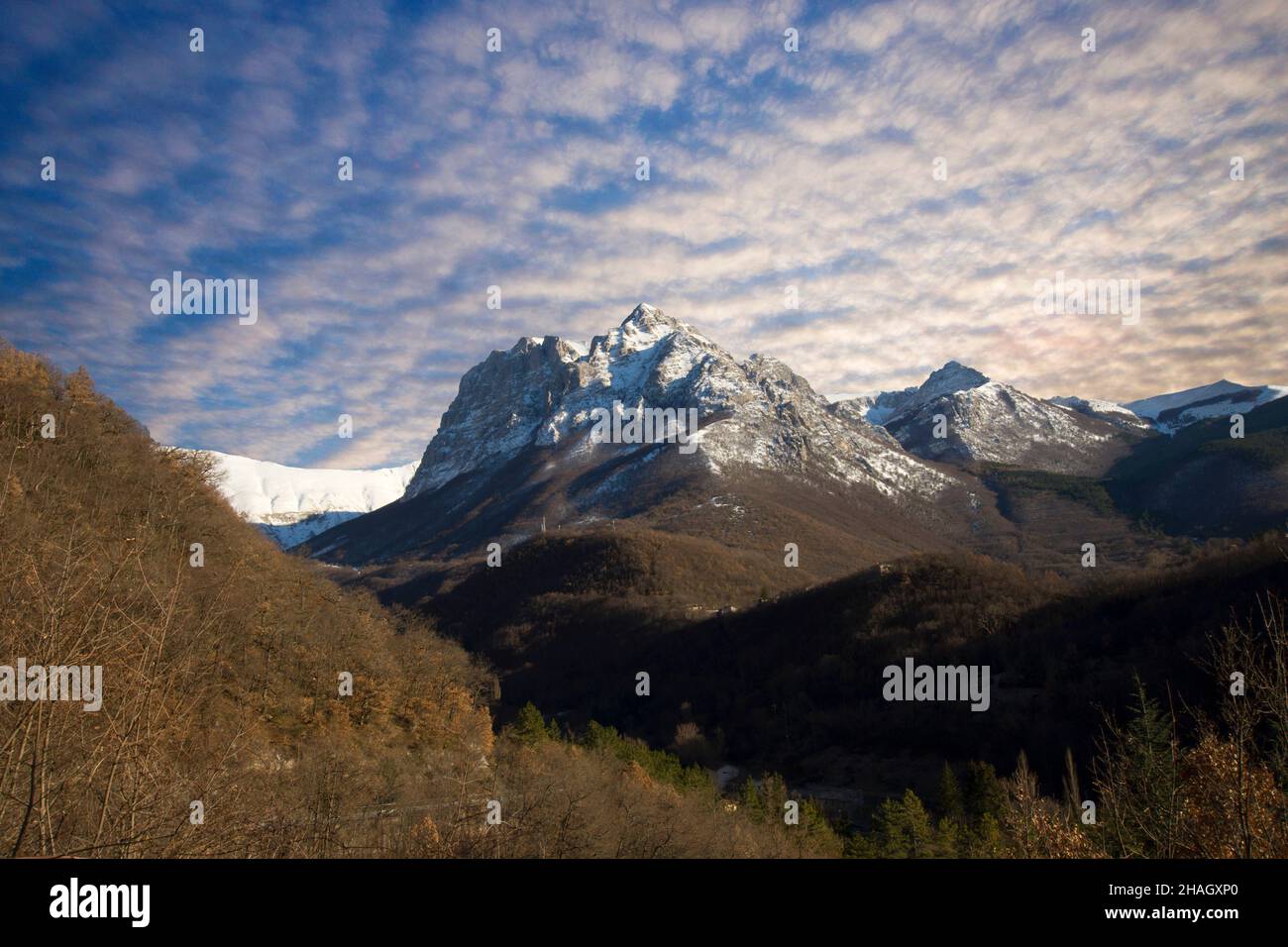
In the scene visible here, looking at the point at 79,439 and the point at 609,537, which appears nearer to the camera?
the point at 79,439

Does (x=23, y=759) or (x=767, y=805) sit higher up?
(x=23, y=759)

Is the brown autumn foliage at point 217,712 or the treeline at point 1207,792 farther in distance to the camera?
the treeline at point 1207,792

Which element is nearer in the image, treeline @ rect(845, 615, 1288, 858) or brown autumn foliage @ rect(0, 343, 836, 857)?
brown autumn foliage @ rect(0, 343, 836, 857)

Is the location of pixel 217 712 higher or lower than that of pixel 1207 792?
higher

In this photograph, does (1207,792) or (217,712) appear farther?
(217,712)
